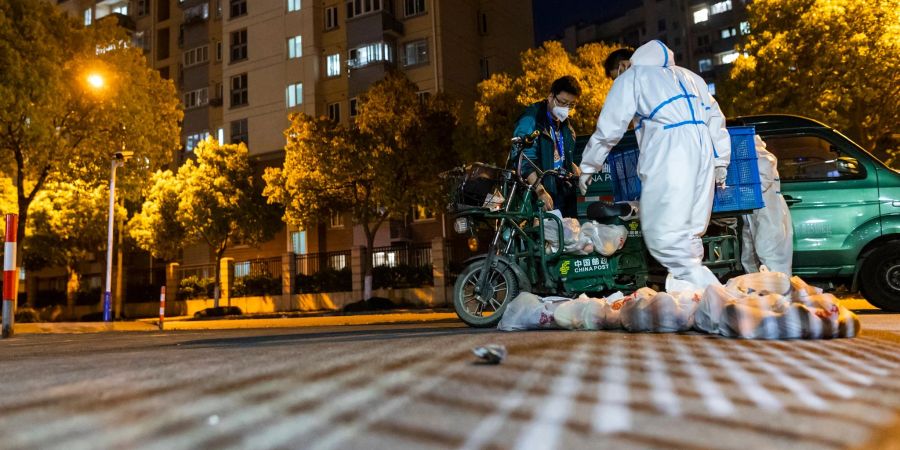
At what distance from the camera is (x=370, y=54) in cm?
2917

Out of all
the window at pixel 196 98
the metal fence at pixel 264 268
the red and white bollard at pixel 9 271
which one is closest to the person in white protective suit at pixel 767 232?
the red and white bollard at pixel 9 271

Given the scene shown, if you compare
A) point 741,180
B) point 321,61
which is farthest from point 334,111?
point 741,180

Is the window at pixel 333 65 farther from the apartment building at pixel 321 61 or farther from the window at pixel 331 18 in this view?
the window at pixel 331 18

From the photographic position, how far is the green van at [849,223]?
7.00 meters

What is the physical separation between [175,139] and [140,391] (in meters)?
19.1

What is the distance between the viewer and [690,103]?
4.56 meters

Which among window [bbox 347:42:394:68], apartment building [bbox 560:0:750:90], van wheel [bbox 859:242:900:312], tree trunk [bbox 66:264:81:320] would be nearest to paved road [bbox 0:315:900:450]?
van wheel [bbox 859:242:900:312]

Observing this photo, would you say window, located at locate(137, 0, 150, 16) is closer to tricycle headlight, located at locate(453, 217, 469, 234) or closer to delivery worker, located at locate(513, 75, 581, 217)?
delivery worker, located at locate(513, 75, 581, 217)

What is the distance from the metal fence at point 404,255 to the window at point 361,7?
40.3ft

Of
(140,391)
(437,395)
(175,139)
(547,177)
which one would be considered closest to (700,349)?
(437,395)

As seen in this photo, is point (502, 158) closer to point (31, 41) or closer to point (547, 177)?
point (31, 41)

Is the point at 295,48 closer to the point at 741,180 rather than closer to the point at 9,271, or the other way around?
the point at 9,271

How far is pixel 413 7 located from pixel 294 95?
23.2 ft

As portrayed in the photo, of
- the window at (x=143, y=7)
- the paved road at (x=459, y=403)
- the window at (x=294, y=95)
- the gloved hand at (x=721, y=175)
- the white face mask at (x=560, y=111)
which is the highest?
the window at (x=143, y=7)
